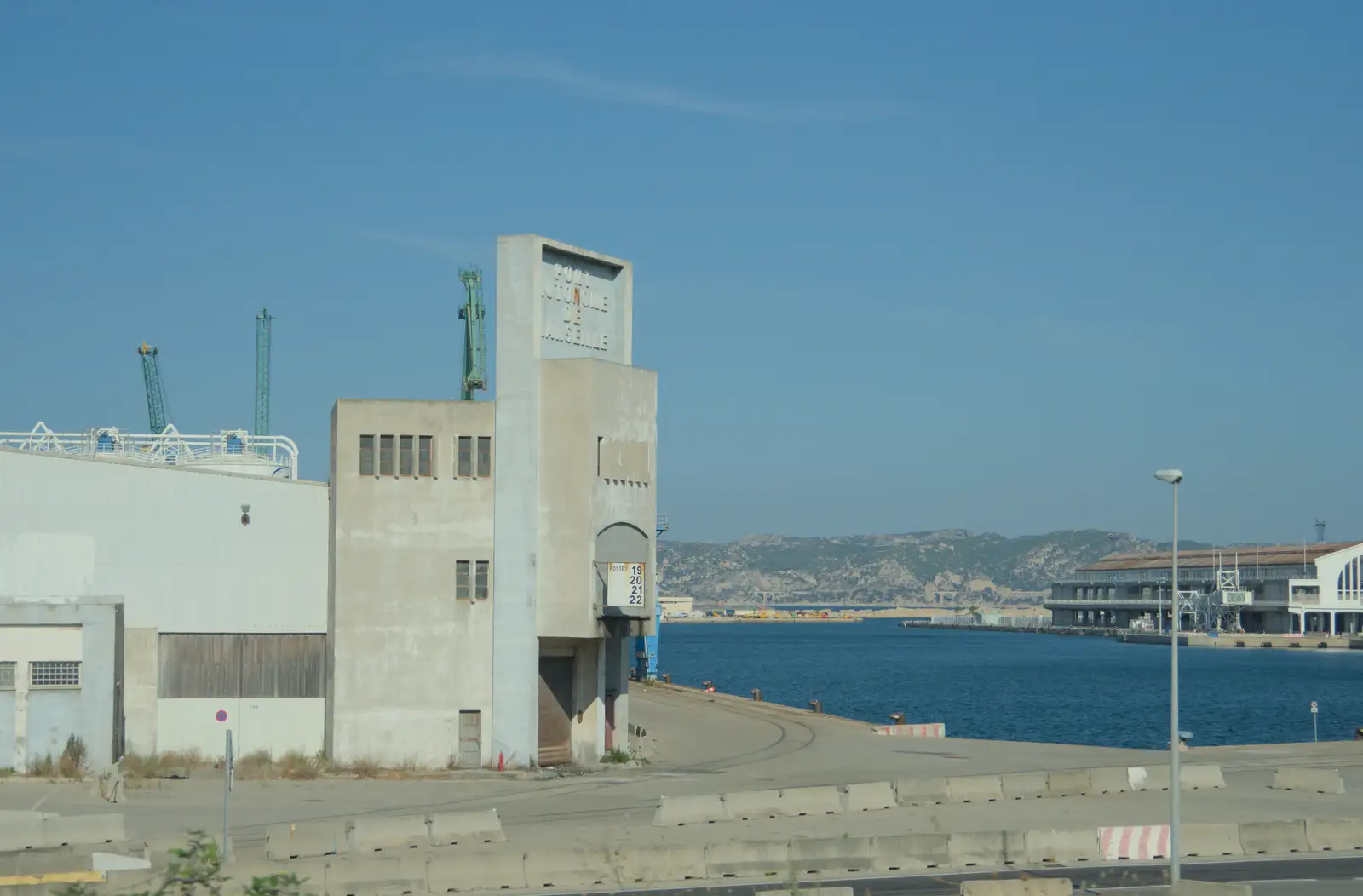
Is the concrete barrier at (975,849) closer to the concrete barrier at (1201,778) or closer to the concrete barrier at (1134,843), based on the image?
the concrete barrier at (1134,843)

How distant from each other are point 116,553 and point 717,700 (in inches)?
1678

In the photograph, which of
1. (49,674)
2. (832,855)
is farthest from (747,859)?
(49,674)

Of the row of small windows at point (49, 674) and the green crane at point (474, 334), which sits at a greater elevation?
the green crane at point (474, 334)

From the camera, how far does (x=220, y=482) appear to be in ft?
190

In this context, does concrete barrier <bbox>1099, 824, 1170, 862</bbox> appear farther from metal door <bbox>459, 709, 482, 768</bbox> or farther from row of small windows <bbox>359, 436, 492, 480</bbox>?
row of small windows <bbox>359, 436, 492, 480</bbox>

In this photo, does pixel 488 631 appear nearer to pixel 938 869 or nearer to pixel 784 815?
pixel 784 815

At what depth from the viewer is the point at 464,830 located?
39656 mm

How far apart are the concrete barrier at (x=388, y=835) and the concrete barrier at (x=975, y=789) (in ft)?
54.5

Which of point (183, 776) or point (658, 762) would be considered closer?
point (183, 776)

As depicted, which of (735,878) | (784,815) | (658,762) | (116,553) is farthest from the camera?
(658,762)

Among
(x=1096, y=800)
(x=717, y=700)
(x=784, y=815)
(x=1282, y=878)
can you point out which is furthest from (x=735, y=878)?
(x=717, y=700)

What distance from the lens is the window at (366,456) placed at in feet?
188

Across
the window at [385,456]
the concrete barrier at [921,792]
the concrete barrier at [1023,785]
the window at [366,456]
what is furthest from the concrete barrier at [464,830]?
the window at [366,456]

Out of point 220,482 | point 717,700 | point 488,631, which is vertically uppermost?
point 220,482
